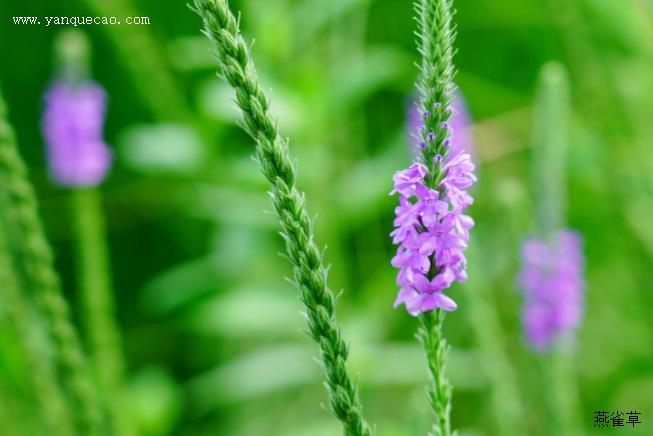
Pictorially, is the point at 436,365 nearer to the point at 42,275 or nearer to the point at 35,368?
the point at 42,275

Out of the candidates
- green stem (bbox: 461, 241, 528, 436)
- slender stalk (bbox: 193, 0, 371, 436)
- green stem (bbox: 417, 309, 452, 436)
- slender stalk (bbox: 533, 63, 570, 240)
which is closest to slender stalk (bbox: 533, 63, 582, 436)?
slender stalk (bbox: 533, 63, 570, 240)

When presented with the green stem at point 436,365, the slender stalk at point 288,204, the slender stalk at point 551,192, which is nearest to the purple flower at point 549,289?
the slender stalk at point 551,192

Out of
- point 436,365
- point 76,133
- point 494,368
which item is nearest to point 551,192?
point 494,368

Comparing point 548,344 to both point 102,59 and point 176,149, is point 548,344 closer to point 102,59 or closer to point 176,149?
point 176,149

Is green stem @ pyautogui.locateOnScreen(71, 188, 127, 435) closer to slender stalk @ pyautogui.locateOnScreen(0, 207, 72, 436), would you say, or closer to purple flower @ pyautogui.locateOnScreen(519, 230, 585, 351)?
slender stalk @ pyautogui.locateOnScreen(0, 207, 72, 436)

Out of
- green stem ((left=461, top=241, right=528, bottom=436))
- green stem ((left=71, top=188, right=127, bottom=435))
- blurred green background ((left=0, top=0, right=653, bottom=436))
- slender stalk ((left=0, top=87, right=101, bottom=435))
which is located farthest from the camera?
blurred green background ((left=0, top=0, right=653, bottom=436))

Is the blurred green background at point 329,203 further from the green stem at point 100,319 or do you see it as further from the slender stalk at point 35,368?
the slender stalk at point 35,368
